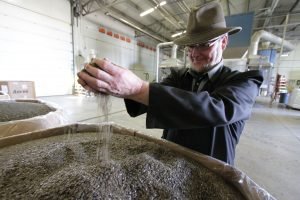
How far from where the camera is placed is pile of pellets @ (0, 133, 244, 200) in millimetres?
372

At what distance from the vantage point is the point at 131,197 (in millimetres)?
387

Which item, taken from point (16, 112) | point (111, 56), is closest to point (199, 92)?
point (16, 112)

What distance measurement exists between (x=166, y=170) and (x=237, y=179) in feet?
0.65

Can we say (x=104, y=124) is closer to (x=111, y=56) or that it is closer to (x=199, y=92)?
(x=199, y=92)

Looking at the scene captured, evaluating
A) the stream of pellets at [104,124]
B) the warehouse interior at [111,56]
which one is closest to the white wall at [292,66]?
the warehouse interior at [111,56]

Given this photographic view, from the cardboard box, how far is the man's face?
112 inches

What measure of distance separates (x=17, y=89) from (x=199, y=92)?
3.11 m

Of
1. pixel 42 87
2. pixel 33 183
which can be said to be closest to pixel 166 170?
pixel 33 183

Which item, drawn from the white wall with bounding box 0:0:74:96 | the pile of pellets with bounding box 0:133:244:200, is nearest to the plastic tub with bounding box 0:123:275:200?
the pile of pellets with bounding box 0:133:244:200

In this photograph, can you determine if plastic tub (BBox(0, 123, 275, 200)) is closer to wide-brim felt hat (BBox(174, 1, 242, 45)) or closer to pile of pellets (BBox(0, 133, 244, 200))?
pile of pellets (BBox(0, 133, 244, 200))

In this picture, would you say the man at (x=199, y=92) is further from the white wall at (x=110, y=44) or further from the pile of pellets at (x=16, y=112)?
the white wall at (x=110, y=44)

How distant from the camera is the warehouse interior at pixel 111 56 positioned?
5.47 ft

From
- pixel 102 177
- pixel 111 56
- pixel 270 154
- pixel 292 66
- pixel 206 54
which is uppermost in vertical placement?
pixel 292 66

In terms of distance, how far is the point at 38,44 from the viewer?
12.6ft
